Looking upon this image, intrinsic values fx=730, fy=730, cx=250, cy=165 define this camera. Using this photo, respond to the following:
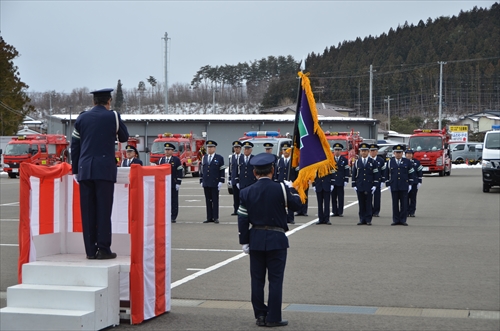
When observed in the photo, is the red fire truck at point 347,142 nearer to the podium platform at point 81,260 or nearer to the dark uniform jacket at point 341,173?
the dark uniform jacket at point 341,173

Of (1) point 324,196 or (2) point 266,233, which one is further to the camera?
(1) point 324,196

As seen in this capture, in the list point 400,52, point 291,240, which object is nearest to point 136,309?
point 291,240

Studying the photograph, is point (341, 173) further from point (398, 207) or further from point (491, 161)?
point (491, 161)

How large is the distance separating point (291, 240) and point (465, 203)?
11.0 meters

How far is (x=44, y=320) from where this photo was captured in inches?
274

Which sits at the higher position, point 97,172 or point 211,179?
point 97,172

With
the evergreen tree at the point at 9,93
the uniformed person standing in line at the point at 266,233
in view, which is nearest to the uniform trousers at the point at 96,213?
the uniformed person standing in line at the point at 266,233

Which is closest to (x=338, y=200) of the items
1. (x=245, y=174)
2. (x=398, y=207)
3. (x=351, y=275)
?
(x=398, y=207)

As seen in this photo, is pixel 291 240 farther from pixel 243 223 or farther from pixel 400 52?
pixel 400 52

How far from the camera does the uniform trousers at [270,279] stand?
749 cm

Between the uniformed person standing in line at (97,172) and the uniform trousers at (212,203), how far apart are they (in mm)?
10994

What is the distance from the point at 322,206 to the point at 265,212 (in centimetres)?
1123

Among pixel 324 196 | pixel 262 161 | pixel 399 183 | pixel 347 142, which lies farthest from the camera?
pixel 347 142

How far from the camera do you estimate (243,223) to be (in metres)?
7.61
